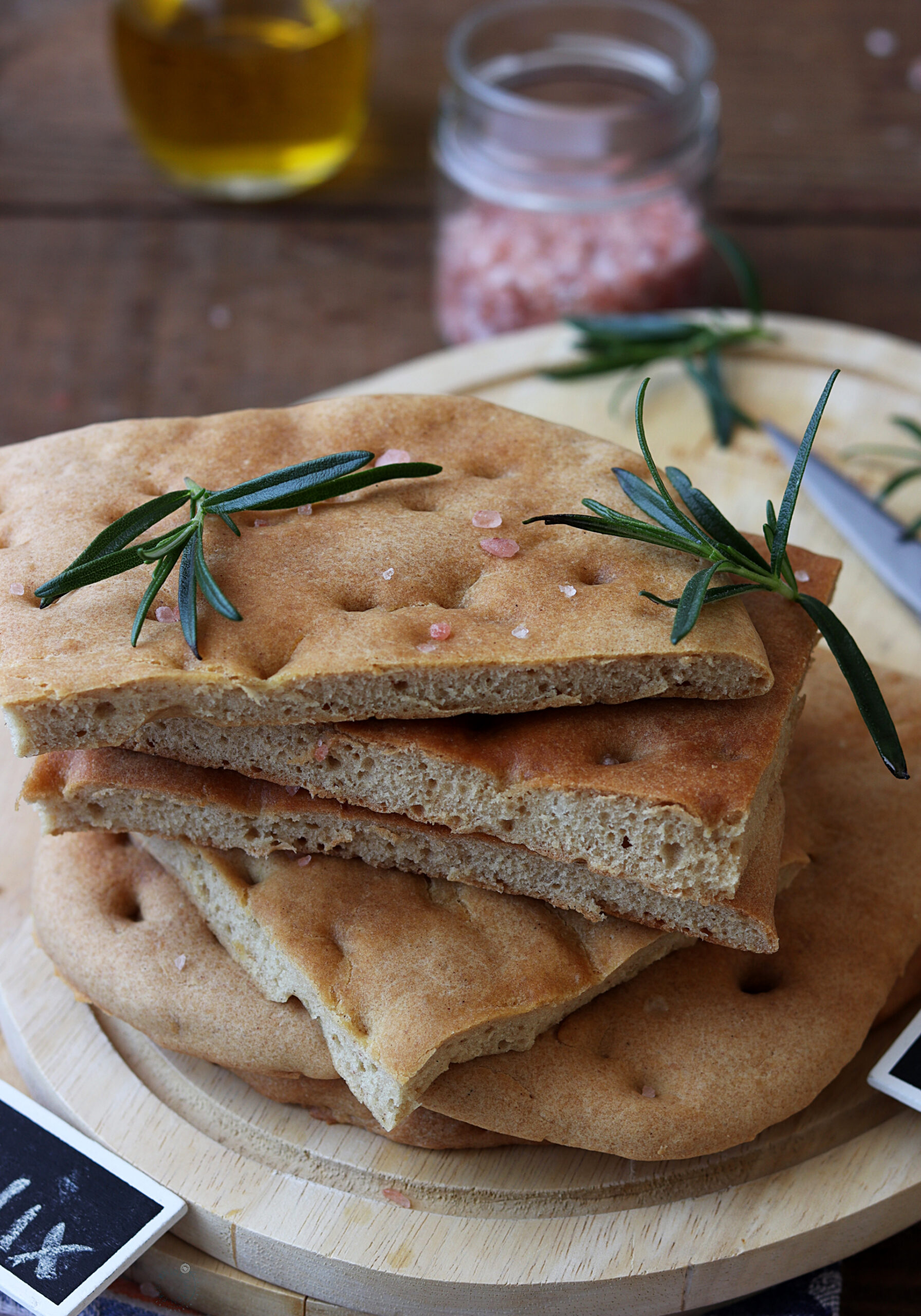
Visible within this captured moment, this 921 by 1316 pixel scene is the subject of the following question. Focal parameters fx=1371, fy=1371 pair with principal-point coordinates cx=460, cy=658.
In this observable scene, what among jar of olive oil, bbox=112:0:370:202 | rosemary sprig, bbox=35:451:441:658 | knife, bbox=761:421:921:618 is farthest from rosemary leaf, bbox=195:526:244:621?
jar of olive oil, bbox=112:0:370:202

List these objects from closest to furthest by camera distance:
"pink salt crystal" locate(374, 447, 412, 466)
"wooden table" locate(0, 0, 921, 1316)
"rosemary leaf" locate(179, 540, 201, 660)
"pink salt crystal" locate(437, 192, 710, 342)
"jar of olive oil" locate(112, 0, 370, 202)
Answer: "rosemary leaf" locate(179, 540, 201, 660)
"pink salt crystal" locate(374, 447, 412, 466)
"pink salt crystal" locate(437, 192, 710, 342)
"jar of olive oil" locate(112, 0, 370, 202)
"wooden table" locate(0, 0, 921, 1316)

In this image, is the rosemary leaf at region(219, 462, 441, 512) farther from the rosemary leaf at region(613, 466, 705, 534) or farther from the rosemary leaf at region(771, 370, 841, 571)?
the rosemary leaf at region(771, 370, 841, 571)

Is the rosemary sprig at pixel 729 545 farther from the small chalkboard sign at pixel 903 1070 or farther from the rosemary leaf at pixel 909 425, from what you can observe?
the rosemary leaf at pixel 909 425

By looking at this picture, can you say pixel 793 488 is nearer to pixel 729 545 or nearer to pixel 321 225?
pixel 729 545

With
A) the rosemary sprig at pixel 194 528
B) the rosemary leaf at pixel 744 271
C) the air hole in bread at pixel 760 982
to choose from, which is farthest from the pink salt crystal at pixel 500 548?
the rosemary leaf at pixel 744 271

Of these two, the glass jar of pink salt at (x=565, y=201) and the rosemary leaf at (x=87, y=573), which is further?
the glass jar of pink salt at (x=565, y=201)

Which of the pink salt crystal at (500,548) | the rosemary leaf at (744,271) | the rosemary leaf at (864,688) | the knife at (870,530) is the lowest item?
the knife at (870,530)

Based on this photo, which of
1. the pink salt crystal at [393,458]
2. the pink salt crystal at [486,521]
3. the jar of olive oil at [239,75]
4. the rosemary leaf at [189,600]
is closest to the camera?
the rosemary leaf at [189,600]
